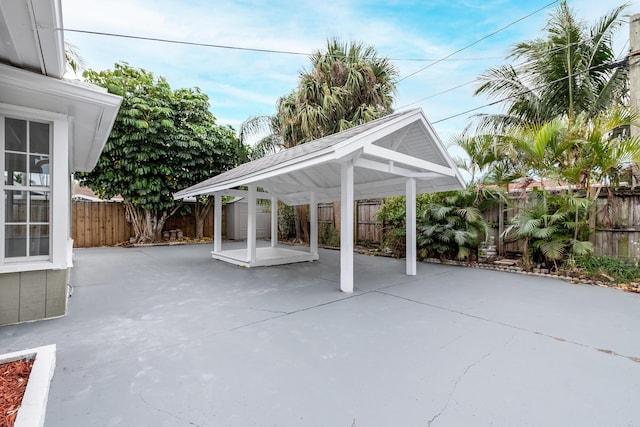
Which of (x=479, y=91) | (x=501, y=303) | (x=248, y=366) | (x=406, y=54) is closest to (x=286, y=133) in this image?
(x=406, y=54)

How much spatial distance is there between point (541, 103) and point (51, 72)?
38.5 feet

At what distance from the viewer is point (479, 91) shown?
10203mm

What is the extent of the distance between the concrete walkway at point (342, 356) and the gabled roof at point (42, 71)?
256 centimetres

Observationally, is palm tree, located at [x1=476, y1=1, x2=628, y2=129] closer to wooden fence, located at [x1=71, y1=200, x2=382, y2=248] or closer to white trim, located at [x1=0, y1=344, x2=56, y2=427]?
wooden fence, located at [x1=71, y1=200, x2=382, y2=248]

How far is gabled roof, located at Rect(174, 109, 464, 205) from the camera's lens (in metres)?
4.48

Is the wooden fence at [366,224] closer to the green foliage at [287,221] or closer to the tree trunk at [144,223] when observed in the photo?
the tree trunk at [144,223]

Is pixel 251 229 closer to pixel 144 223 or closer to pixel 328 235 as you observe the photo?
pixel 328 235

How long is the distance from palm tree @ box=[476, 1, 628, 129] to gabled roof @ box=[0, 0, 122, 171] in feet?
33.7

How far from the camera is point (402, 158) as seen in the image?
4957 millimetres

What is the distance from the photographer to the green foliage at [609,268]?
543 cm

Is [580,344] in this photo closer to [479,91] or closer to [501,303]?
[501,303]

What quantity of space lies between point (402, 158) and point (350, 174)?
0.90 m

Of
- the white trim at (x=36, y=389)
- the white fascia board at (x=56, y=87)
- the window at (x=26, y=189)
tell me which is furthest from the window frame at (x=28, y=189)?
the white trim at (x=36, y=389)

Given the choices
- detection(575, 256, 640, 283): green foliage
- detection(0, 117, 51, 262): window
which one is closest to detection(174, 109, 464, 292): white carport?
detection(575, 256, 640, 283): green foliage
